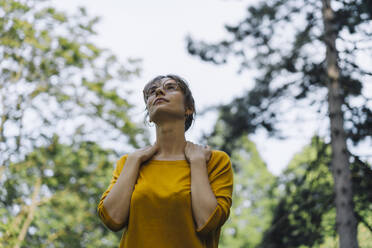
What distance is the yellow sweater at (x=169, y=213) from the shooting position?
209cm

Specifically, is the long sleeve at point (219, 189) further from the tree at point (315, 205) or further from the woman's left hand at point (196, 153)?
the tree at point (315, 205)

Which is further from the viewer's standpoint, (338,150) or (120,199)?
(338,150)

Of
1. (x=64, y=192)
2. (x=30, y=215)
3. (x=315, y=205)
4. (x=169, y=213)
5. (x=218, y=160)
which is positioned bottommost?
(x=30, y=215)

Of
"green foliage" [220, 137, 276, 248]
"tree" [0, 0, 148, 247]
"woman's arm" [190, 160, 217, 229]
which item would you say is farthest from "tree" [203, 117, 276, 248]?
"woman's arm" [190, 160, 217, 229]

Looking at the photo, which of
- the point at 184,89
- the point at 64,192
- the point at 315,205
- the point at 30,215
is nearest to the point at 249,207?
the point at 64,192

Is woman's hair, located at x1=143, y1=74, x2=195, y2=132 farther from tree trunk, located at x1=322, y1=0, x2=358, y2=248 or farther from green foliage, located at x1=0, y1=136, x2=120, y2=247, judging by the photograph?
green foliage, located at x1=0, y1=136, x2=120, y2=247

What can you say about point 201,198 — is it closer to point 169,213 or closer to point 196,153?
point 169,213

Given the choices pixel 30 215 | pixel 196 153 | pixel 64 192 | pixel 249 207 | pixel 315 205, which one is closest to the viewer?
pixel 196 153

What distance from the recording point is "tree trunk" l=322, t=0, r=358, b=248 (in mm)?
6289

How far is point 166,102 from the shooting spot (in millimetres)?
2438

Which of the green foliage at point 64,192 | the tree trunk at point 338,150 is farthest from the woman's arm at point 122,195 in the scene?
the green foliage at point 64,192

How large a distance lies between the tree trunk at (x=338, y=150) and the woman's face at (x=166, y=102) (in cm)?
492

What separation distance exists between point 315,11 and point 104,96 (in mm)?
7407

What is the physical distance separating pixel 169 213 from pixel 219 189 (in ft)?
1.06
